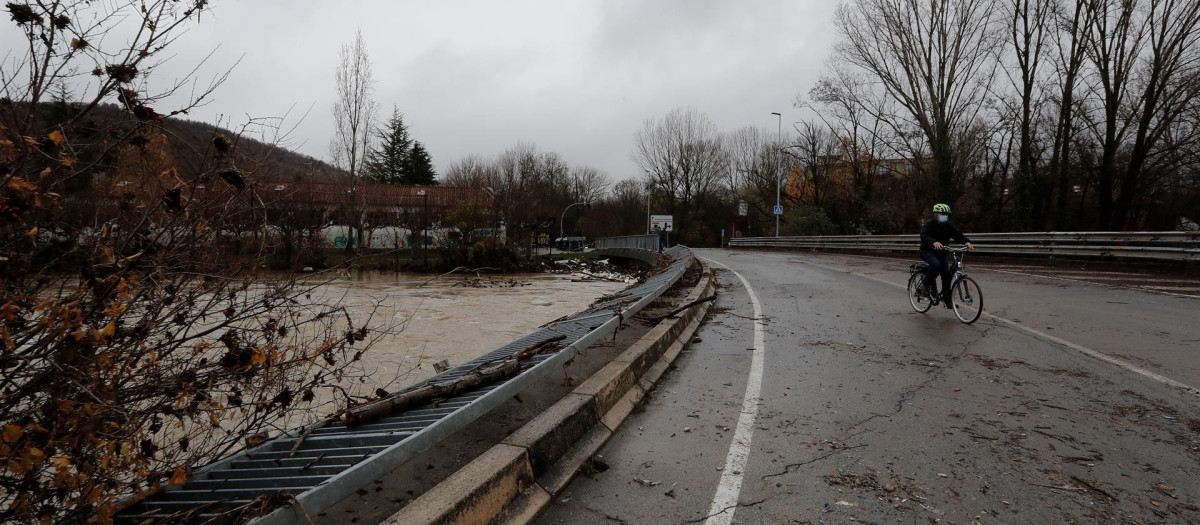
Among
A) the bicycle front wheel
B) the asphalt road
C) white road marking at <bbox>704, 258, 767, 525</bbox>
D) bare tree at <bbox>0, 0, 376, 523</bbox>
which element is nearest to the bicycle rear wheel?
the bicycle front wheel

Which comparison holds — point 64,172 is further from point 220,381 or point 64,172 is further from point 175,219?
point 220,381

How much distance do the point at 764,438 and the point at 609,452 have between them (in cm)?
107

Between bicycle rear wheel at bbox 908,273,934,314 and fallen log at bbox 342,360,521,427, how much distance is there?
7.16 metres

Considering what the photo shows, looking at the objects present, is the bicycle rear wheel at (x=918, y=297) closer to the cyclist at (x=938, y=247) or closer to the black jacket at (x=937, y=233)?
the cyclist at (x=938, y=247)

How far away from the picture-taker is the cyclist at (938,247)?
27.6 ft

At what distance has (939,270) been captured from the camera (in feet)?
27.7

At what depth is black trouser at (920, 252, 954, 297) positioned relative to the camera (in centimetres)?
840

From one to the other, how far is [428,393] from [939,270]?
25.6 feet

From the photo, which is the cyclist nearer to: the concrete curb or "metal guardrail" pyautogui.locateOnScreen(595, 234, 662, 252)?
the concrete curb

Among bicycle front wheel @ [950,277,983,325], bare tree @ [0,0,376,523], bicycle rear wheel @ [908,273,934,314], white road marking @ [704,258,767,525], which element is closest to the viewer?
bare tree @ [0,0,376,523]

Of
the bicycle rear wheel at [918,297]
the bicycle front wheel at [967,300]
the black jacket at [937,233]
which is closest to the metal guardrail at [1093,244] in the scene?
the black jacket at [937,233]

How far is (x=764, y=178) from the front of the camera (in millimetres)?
58438

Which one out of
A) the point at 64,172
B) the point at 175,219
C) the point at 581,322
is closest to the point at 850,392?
Answer: the point at 581,322

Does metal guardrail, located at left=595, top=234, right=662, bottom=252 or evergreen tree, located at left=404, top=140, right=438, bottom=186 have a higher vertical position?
evergreen tree, located at left=404, top=140, right=438, bottom=186
